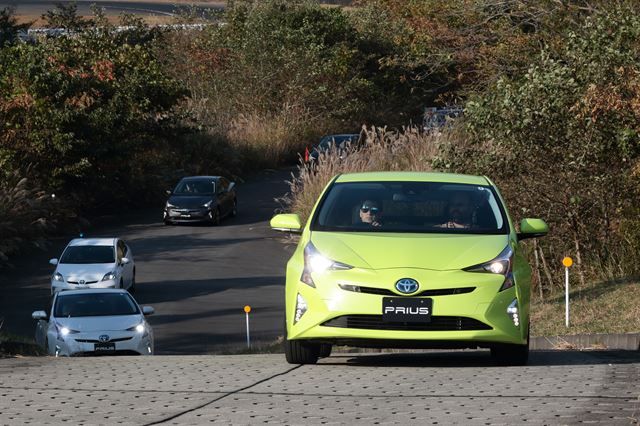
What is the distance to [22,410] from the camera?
827 centimetres

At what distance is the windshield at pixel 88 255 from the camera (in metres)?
31.4

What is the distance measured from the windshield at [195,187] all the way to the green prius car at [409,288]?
3341cm

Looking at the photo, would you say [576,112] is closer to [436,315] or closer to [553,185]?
[553,185]

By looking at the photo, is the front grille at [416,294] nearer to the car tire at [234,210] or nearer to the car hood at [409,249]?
the car hood at [409,249]

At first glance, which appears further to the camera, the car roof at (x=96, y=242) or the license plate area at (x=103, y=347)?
the car roof at (x=96, y=242)

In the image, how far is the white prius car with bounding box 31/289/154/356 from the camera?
2167cm

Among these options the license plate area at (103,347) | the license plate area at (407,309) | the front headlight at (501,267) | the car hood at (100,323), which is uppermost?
the front headlight at (501,267)

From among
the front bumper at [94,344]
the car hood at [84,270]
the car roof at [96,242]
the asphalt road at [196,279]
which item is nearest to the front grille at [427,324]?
the front bumper at [94,344]

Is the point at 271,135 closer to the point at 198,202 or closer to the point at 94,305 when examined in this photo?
the point at 198,202

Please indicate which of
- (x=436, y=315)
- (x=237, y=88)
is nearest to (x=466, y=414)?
(x=436, y=315)

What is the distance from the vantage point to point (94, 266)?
3112cm

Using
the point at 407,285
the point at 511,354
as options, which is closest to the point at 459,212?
the point at 511,354

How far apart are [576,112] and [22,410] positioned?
49.8 feet

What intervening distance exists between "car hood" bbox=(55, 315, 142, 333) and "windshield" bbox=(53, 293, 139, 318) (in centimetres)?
30
